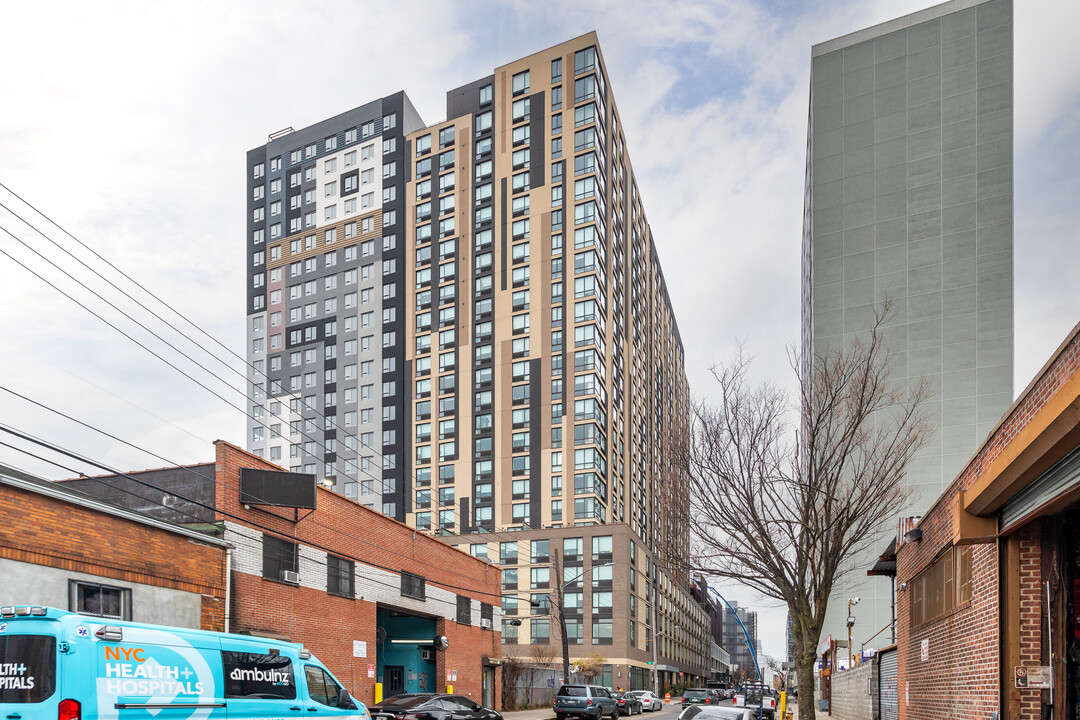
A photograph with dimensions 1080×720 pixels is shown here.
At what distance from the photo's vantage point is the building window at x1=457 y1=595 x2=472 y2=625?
119ft

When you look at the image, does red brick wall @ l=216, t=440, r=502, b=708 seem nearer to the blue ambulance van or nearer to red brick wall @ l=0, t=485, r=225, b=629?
red brick wall @ l=0, t=485, r=225, b=629

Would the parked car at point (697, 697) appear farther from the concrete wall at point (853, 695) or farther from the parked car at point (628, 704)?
the concrete wall at point (853, 695)

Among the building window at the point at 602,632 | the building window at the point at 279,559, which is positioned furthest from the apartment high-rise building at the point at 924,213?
the building window at the point at 279,559

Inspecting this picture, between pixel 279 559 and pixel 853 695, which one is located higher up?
pixel 279 559

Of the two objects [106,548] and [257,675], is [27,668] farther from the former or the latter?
[106,548]

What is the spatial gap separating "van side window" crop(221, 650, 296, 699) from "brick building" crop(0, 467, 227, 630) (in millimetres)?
4725

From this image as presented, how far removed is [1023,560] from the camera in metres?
9.52

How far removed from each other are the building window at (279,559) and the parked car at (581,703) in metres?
15.9

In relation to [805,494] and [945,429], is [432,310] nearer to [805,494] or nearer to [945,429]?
[945,429]

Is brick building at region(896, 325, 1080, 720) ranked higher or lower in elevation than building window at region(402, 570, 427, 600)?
higher

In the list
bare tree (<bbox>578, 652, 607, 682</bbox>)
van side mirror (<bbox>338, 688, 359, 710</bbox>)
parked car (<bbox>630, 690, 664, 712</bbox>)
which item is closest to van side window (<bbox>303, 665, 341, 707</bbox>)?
van side mirror (<bbox>338, 688, 359, 710</bbox>)

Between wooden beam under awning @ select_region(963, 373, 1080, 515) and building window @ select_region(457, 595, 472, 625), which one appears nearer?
wooden beam under awning @ select_region(963, 373, 1080, 515)

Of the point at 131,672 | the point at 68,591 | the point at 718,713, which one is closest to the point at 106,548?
the point at 68,591

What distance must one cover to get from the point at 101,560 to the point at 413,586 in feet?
52.0
